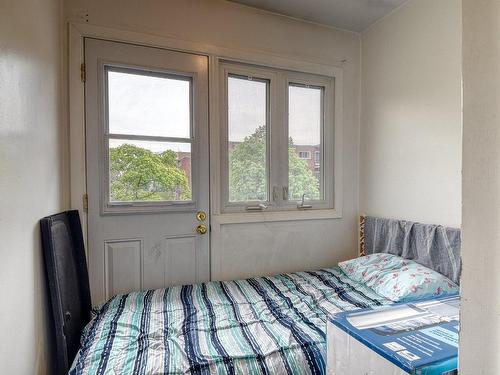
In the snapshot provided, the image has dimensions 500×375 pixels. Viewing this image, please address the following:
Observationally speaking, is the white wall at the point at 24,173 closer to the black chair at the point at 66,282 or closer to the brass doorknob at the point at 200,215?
the black chair at the point at 66,282

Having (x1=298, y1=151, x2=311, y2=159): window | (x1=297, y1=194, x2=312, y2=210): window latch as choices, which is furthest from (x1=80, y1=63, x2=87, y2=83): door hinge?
(x1=297, y1=194, x2=312, y2=210): window latch

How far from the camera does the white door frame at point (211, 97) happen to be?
1.77 metres

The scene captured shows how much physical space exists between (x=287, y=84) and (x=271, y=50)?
290 millimetres

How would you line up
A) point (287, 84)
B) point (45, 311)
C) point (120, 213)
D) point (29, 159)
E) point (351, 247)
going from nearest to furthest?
point (29, 159)
point (45, 311)
point (120, 213)
point (287, 84)
point (351, 247)

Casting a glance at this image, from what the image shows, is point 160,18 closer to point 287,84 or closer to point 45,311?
point 287,84

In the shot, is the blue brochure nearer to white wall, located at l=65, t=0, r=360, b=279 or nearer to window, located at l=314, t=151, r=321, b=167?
white wall, located at l=65, t=0, r=360, b=279

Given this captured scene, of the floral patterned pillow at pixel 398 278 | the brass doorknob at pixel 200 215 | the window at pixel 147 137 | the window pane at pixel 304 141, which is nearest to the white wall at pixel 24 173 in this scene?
the window at pixel 147 137

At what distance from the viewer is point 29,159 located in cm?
113

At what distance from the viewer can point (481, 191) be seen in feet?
1.42

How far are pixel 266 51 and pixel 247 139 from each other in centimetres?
71

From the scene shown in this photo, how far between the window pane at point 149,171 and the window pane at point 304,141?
0.88 m

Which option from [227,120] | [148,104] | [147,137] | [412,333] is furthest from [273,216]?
[412,333]

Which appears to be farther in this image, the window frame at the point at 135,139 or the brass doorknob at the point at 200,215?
the brass doorknob at the point at 200,215

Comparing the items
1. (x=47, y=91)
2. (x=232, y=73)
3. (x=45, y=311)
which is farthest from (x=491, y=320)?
(x=232, y=73)
